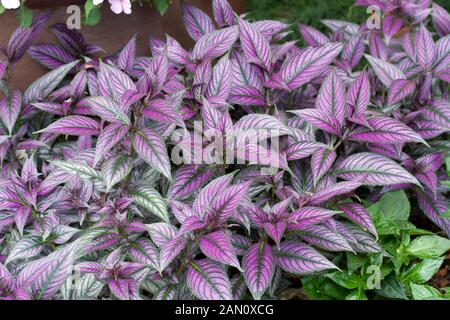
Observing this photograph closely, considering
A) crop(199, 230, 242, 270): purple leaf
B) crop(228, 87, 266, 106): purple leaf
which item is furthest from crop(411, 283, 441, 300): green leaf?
crop(228, 87, 266, 106): purple leaf

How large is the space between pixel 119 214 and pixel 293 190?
56 cm

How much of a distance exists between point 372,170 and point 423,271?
0.35 metres

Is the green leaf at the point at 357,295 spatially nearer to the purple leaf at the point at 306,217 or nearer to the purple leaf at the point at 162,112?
A: the purple leaf at the point at 306,217

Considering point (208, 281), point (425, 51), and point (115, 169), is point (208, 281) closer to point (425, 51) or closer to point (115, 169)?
point (115, 169)

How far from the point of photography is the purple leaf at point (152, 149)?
1.81m

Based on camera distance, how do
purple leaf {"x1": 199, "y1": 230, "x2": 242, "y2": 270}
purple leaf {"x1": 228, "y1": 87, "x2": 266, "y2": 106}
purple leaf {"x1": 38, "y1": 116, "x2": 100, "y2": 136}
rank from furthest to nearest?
purple leaf {"x1": 228, "y1": 87, "x2": 266, "y2": 106}, purple leaf {"x1": 38, "y1": 116, "x2": 100, "y2": 136}, purple leaf {"x1": 199, "y1": 230, "x2": 242, "y2": 270}

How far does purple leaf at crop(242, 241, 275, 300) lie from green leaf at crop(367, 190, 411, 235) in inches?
→ 15.4

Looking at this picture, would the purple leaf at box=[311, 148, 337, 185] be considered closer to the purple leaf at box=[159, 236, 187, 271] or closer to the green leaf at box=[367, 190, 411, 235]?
the green leaf at box=[367, 190, 411, 235]

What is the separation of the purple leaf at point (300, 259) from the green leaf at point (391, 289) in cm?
24

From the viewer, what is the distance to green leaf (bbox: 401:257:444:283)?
6.57ft

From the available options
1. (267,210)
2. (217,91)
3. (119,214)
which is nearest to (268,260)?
(267,210)

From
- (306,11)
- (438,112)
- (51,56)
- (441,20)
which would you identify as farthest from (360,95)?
(306,11)

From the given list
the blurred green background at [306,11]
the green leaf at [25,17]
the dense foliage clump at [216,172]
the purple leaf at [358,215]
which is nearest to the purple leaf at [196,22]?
the dense foliage clump at [216,172]
